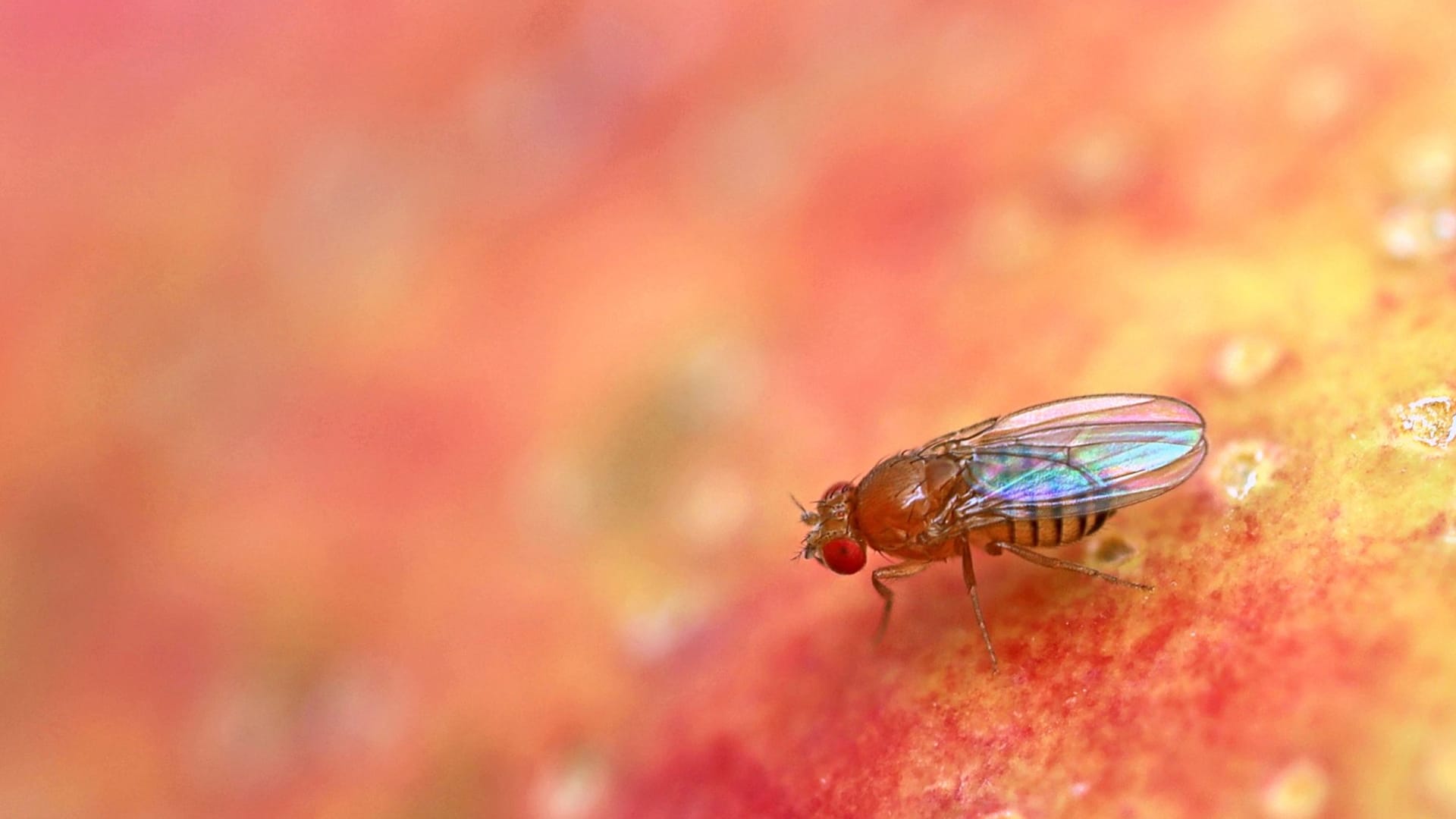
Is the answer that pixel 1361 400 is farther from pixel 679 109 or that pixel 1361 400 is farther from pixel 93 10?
pixel 93 10

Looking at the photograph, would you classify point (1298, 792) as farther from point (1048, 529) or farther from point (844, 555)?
point (844, 555)

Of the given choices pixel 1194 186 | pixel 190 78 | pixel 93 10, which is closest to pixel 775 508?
pixel 1194 186

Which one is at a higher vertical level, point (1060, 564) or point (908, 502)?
point (908, 502)

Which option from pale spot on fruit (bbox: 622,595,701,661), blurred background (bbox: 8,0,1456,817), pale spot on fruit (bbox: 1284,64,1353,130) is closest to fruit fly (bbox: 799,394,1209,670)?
blurred background (bbox: 8,0,1456,817)

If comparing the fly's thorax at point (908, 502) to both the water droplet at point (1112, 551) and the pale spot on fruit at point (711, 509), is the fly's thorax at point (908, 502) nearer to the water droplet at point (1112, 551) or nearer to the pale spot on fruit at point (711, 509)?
the water droplet at point (1112, 551)

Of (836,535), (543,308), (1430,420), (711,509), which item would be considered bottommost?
(1430,420)


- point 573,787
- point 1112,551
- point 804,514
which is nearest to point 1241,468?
point 1112,551
